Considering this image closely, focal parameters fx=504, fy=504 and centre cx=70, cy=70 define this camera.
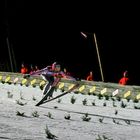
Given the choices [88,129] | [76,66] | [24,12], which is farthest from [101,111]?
[24,12]

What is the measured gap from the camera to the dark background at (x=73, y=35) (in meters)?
42.2

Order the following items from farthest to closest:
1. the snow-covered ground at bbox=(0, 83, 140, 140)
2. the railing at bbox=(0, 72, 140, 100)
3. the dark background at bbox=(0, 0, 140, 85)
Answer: the dark background at bbox=(0, 0, 140, 85) < the railing at bbox=(0, 72, 140, 100) < the snow-covered ground at bbox=(0, 83, 140, 140)

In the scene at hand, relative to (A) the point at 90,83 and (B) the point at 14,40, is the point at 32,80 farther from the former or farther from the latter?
(B) the point at 14,40

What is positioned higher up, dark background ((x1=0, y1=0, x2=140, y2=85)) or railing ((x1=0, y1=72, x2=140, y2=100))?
dark background ((x1=0, y1=0, x2=140, y2=85))

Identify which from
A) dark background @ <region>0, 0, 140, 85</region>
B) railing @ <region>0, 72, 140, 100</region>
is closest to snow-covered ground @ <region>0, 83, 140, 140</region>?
railing @ <region>0, 72, 140, 100</region>

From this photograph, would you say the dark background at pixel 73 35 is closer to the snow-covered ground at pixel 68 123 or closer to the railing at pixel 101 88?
the railing at pixel 101 88

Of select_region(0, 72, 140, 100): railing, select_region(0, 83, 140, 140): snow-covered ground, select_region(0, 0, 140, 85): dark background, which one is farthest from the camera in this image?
select_region(0, 0, 140, 85): dark background

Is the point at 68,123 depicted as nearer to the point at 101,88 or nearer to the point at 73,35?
the point at 101,88

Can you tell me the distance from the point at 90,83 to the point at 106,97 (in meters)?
2.77

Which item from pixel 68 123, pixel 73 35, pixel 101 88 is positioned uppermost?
pixel 73 35

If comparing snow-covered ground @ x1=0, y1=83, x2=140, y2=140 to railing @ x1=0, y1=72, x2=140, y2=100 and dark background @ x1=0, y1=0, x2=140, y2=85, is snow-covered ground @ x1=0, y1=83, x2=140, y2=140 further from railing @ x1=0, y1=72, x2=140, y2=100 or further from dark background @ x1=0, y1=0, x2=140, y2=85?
dark background @ x1=0, y1=0, x2=140, y2=85

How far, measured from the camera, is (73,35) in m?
43.6

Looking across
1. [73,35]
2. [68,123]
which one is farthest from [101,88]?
[73,35]

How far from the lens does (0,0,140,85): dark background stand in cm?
4222
